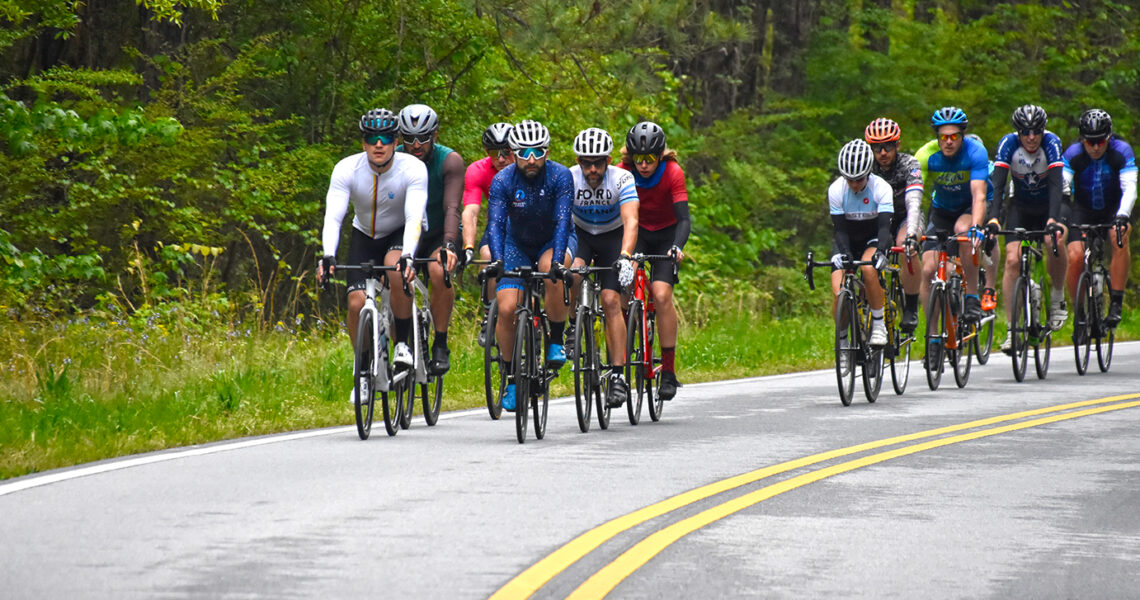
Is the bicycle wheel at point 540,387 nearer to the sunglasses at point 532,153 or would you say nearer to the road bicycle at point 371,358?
the road bicycle at point 371,358

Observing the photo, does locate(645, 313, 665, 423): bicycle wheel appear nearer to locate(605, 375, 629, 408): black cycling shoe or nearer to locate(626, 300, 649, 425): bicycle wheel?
locate(626, 300, 649, 425): bicycle wheel

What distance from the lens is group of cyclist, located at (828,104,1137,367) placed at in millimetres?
13633

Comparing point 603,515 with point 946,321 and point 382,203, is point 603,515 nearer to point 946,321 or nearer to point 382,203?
point 382,203

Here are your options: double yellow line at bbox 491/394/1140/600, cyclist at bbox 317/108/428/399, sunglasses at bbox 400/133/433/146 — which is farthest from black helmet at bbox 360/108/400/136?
double yellow line at bbox 491/394/1140/600

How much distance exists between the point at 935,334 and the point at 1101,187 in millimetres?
2861

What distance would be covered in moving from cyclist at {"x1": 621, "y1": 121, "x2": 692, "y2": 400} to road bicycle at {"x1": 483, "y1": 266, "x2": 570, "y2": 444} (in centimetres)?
112

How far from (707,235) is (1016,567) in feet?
69.9

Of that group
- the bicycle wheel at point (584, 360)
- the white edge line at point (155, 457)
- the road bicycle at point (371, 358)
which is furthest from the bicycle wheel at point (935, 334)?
the road bicycle at point (371, 358)

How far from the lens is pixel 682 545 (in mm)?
7219

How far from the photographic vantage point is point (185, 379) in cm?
1362

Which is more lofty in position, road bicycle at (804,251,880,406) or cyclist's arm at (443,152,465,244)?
cyclist's arm at (443,152,465,244)

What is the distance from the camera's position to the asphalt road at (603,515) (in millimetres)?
6422

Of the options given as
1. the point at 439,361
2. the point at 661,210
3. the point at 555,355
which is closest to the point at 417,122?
the point at 439,361

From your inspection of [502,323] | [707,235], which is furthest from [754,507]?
[707,235]
